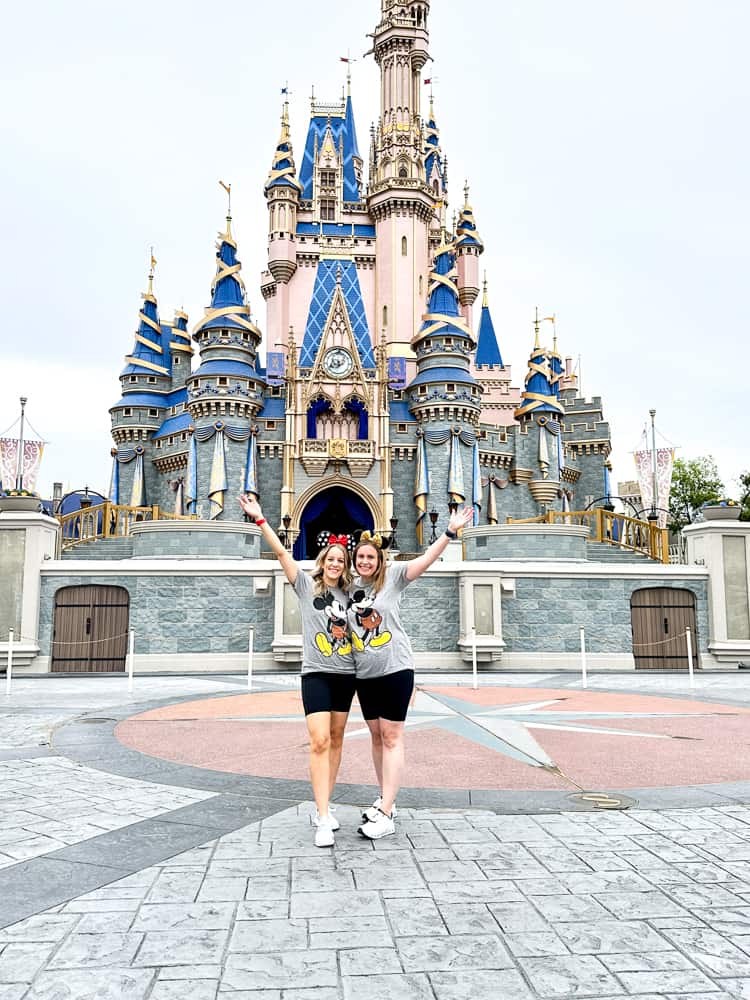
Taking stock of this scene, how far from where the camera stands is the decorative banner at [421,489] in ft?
123

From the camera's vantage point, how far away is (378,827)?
15.0 feet

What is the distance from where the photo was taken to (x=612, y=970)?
2.91 m

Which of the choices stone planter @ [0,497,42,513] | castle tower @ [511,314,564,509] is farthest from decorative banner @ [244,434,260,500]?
stone planter @ [0,497,42,513]

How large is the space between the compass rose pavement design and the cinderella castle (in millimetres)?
23051

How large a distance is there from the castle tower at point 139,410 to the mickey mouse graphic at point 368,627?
128ft

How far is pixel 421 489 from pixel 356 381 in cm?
660

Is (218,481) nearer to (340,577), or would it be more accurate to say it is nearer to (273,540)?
(273,540)

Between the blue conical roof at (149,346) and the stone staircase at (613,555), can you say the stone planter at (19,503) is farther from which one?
the blue conical roof at (149,346)

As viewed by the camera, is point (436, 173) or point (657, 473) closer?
point (657, 473)

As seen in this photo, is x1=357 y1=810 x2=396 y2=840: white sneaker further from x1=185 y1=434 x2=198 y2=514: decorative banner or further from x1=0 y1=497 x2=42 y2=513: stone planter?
x1=185 y1=434 x2=198 y2=514: decorative banner

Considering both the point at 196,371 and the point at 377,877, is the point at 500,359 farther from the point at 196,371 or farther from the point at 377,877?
the point at 377,877

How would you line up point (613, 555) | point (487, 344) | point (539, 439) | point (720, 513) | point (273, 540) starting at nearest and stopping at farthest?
point (273, 540) → point (720, 513) → point (613, 555) → point (539, 439) → point (487, 344)


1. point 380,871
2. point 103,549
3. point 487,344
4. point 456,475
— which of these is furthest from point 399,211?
point 380,871

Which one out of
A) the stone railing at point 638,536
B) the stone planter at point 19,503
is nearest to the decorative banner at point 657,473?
the stone railing at point 638,536
